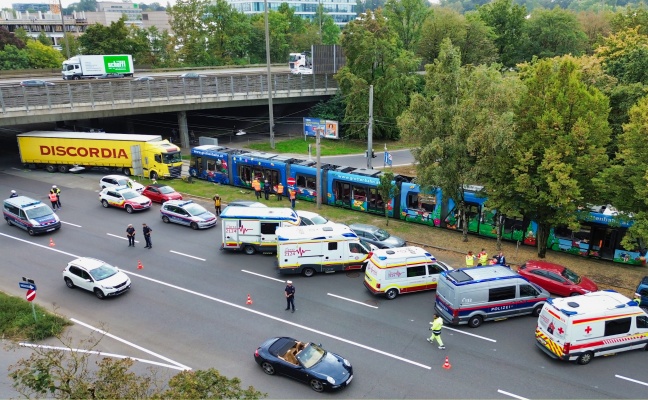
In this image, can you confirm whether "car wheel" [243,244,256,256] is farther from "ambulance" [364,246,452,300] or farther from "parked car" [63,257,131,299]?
"ambulance" [364,246,452,300]

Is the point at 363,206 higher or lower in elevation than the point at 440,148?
lower

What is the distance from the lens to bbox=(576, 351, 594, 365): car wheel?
55.4 feet

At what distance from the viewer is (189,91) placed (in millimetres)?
49531

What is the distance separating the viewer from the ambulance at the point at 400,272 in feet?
69.7

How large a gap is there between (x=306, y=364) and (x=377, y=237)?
11.6 m

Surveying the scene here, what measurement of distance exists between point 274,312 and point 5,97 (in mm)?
33157

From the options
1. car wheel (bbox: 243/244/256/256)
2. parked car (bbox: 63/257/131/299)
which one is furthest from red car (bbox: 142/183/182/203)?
parked car (bbox: 63/257/131/299)

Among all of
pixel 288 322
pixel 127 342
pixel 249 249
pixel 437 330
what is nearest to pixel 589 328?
pixel 437 330

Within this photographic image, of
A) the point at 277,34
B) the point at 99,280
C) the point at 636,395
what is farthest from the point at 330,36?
the point at 636,395

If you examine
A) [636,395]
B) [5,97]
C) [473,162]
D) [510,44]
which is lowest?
[636,395]

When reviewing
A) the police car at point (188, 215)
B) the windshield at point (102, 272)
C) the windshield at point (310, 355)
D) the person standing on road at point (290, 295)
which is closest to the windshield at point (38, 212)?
the police car at point (188, 215)

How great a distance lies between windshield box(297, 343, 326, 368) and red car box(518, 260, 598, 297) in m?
11.4

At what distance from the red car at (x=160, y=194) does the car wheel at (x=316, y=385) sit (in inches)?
859

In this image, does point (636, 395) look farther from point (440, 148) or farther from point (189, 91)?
point (189, 91)
